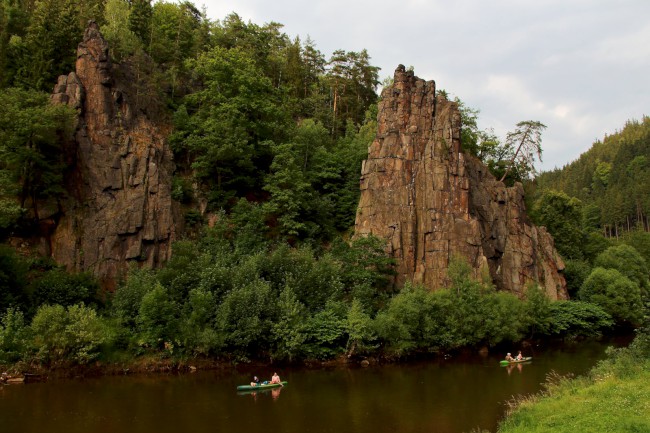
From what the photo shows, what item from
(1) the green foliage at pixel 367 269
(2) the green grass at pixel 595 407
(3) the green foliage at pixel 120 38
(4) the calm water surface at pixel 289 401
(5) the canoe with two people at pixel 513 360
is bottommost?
(4) the calm water surface at pixel 289 401

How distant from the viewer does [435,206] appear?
49.8 m

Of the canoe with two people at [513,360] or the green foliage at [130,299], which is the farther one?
the canoe with two people at [513,360]

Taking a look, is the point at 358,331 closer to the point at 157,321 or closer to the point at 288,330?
the point at 288,330

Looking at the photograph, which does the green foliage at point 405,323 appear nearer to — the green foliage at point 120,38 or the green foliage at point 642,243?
the green foliage at point 120,38

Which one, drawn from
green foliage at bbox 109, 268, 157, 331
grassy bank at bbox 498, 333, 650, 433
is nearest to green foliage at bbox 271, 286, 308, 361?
green foliage at bbox 109, 268, 157, 331

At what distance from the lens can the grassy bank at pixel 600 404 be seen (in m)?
16.7

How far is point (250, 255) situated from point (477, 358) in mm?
21507

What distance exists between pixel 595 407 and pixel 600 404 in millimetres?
323

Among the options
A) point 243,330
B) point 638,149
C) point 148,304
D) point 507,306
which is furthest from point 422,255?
point 638,149

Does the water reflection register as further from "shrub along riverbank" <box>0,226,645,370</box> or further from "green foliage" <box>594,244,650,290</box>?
"green foliage" <box>594,244,650,290</box>

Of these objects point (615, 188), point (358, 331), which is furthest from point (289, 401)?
point (615, 188)

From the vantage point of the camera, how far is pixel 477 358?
139 ft

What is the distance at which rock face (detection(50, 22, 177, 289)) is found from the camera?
4234 centimetres

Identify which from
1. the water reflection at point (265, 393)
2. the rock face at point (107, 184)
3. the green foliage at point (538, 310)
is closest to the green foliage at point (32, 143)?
the rock face at point (107, 184)
